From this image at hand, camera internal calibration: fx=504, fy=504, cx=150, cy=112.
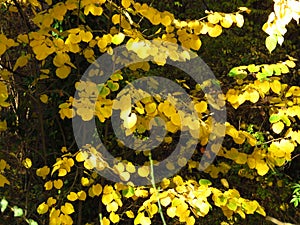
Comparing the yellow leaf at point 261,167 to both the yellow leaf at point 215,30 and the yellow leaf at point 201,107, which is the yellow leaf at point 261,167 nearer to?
the yellow leaf at point 201,107

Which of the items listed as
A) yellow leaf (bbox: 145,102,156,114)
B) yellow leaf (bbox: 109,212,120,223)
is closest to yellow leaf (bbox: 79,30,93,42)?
yellow leaf (bbox: 145,102,156,114)

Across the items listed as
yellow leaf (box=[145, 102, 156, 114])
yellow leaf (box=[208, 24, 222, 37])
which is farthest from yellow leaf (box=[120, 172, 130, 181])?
yellow leaf (box=[208, 24, 222, 37])

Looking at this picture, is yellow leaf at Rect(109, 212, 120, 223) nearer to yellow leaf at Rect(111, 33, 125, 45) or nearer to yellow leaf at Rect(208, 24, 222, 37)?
yellow leaf at Rect(111, 33, 125, 45)

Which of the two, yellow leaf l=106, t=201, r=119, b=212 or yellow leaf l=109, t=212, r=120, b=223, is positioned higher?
yellow leaf l=106, t=201, r=119, b=212

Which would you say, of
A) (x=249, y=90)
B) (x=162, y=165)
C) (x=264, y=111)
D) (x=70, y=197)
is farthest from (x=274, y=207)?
(x=70, y=197)

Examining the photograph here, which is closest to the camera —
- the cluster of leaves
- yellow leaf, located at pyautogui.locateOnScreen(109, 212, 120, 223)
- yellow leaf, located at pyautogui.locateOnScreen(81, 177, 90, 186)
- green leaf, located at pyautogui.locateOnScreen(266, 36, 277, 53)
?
green leaf, located at pyautogui.locateOnScreen(266, 36, 277, 53)

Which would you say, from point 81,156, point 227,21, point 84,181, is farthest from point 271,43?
point 84,181

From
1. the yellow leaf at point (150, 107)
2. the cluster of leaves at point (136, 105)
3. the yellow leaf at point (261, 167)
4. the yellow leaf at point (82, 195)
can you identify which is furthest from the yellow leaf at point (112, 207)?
the yellow leaf at point (261, 167)

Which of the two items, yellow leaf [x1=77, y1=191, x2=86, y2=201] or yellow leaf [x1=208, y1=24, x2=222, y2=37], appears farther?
yellow leaf [x1=77, y1=191, x2=86, y2=201]

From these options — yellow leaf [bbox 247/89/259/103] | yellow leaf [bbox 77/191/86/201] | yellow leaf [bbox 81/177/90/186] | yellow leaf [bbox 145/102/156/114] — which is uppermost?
yellow leaf [bbox 145/102/156/114]

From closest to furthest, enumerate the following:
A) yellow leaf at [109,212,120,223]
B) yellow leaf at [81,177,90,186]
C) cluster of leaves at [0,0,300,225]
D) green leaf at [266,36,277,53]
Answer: green leaf at [266,36,277,53] → cluster of leaves at [0,0,300,225] → yellow leaf at [109,212,120,223] → yellow leaf at [81,177,90,186]

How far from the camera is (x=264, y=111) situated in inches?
110

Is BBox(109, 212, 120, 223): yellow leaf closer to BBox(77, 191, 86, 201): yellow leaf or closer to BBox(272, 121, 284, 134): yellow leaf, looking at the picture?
BBox(77, 191, 86, 201): yellow leaf

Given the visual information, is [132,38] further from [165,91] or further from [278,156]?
[278,156]
